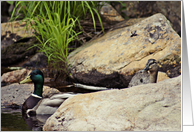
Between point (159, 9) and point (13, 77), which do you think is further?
point (159, 9)

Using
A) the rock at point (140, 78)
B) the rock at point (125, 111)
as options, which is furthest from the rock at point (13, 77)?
the rock at point (125, 111)

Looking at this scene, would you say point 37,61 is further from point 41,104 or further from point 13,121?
point 13,121

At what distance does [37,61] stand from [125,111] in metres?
3.09

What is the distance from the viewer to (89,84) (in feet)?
12.7

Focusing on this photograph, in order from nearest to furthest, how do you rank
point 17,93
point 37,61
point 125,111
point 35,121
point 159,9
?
point 125,111 < point 35,121 < point 17,93 < point 37,61 < point 159,9

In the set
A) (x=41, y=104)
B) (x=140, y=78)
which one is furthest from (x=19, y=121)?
(x=140, y=78)

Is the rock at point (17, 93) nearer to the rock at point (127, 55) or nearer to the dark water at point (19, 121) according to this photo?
the dark water at point (19, 121)

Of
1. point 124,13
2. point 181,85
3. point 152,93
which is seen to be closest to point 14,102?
point 152,93

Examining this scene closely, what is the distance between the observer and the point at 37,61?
475 centimetres

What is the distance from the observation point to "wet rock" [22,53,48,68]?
4746 millimetres

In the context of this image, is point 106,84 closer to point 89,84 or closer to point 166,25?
point 89,84

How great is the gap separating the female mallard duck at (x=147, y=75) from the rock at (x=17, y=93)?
116 cm

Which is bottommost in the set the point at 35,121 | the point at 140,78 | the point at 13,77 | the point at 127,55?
the point at 35,121

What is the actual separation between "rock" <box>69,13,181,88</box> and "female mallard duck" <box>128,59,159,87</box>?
15 cm
